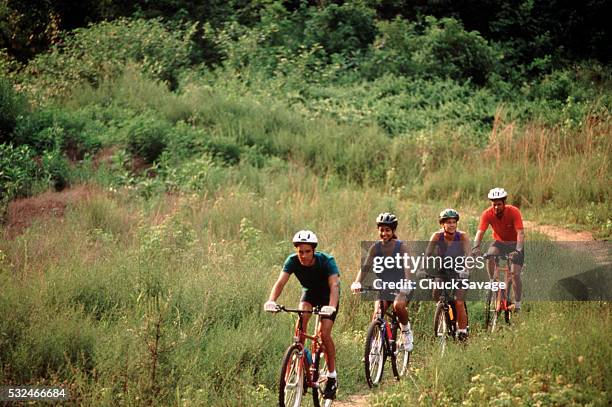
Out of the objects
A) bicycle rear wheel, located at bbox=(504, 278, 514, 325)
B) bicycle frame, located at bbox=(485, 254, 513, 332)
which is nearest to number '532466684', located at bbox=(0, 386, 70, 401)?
bicycle frame, located at bbox=(485, 254, 513, 332)

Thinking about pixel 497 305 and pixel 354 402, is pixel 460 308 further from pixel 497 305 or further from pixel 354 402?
pixel 354 402

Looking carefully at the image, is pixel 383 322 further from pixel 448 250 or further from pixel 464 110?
pixel 464 110

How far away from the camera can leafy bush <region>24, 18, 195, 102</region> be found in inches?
808

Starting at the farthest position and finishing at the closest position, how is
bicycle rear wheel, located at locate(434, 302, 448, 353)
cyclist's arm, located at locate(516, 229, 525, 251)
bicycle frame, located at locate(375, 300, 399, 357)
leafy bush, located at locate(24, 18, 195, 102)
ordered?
leafy bush, located at locate(24, 18, 195, 102)
cyclist's arm, located at locate(516, 229, 525, 251)
bicycle rear wheel, located at locate(434, 302, 448, 353)
bicycle frame, located at locate(375, 300, 399, 357)

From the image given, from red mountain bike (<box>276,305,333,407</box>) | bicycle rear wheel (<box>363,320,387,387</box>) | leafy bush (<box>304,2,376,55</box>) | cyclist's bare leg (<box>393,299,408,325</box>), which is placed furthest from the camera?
leafy bush (<box>304,2,376,55</box>)

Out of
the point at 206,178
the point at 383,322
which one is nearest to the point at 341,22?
the point at 206,178

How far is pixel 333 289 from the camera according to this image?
8406 millimetres

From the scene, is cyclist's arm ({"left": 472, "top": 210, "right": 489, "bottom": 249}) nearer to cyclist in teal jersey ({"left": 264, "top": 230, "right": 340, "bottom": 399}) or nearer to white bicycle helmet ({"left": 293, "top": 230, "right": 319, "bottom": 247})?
cyclist in teal jersey ({"left": 264, "top": 230, "right": 340, "bottom": 399})

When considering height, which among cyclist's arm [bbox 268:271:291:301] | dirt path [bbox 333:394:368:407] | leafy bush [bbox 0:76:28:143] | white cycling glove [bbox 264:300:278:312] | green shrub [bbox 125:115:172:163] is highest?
leafy bush [bbox 0:76:28:143]

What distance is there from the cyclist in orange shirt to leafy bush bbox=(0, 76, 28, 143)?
34.5 ft

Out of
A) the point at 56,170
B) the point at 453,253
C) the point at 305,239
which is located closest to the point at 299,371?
the point at 305,239

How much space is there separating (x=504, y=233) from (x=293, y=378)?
15.1ft

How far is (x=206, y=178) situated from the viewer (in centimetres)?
1633

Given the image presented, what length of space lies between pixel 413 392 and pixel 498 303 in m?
3.02
